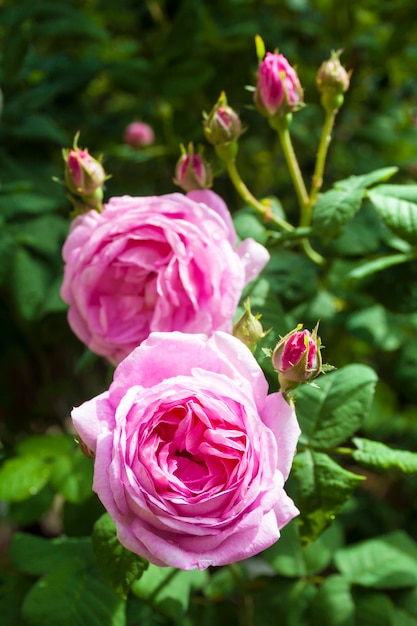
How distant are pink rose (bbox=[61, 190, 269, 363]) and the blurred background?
0.29 metres

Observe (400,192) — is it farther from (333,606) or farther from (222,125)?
(333,606)

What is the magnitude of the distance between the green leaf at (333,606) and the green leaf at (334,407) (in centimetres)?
35

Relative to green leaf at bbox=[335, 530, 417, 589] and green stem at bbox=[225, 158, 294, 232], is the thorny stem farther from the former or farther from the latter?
green stem at bbox=[225, 158, 294, 232]

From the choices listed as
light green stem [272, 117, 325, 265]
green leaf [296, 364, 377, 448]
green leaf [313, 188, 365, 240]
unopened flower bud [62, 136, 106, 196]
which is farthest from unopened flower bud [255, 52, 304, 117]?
green leaf [296, 364, 377, 448]

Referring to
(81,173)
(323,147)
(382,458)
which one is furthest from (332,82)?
(382,458)

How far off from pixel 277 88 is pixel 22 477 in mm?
719

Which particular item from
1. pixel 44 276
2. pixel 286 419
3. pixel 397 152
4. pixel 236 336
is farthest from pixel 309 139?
pixel 286 419

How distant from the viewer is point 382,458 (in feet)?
2.73

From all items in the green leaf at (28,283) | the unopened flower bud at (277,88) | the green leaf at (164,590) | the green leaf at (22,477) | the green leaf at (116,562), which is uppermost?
the unopened flower bud at (277,88)

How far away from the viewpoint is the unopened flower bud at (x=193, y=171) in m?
0.87

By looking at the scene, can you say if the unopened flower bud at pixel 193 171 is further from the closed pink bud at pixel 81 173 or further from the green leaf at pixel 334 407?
the green leaf at pixel 334 407

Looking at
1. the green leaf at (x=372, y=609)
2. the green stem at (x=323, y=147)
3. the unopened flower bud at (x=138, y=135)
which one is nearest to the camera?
the green stem at (x=323, y=147)

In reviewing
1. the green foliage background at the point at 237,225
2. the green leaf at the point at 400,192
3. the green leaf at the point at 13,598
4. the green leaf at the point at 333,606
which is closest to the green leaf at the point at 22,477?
the green foliage background at the point at 237,225

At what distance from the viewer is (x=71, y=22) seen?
156 centimetres
